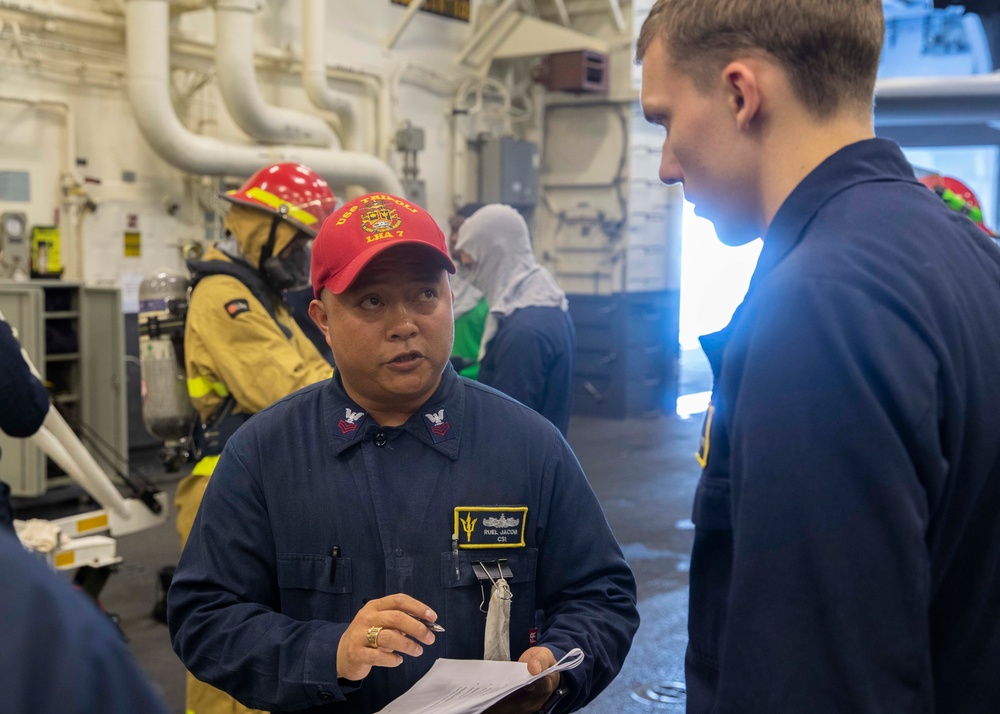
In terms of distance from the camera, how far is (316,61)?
8.96 m

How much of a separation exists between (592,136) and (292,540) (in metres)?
10.9

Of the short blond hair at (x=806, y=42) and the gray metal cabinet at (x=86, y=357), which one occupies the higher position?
the short blond hair at (x=806, y=42)

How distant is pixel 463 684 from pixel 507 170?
10.1 m

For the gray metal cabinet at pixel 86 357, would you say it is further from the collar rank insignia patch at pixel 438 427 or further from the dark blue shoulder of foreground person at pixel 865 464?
the dark blue shoulder of foreground person at pixel 865 464

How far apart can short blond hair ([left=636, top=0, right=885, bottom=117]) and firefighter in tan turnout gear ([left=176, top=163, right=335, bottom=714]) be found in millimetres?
2302

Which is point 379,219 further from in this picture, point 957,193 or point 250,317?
point 957,193

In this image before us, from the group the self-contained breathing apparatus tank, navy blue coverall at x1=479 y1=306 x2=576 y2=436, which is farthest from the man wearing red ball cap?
the self-contained breathing apparatus tank

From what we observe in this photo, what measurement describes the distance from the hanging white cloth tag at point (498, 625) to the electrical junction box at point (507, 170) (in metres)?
9.71

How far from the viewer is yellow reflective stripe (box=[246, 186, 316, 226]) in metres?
3.49

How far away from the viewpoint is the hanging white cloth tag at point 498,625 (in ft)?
5.17

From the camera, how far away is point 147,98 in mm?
7598

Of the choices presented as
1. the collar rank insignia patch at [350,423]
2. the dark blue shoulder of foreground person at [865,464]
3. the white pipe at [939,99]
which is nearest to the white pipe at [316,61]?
the white pipe at [939,99]

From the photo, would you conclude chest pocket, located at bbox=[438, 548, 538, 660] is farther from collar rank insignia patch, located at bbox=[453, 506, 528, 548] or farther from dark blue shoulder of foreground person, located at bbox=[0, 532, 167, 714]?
dark blue shoulder of foreground person, located at bbox=[0, 532, 167, 714]

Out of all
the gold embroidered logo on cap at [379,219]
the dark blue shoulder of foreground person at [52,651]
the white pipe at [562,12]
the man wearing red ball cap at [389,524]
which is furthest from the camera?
→ the white pipe at [562,12]
